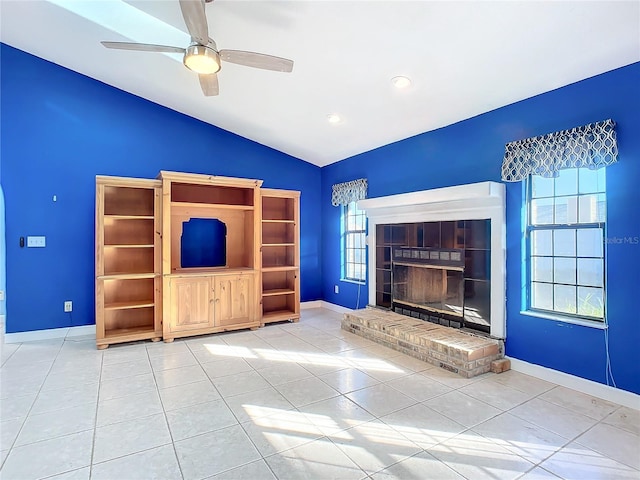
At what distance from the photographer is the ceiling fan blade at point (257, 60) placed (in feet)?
8.50

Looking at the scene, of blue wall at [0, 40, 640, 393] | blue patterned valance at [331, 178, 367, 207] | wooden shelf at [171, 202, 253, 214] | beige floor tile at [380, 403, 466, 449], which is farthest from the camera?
blue patterned valance at [331, 178, 367, 207]

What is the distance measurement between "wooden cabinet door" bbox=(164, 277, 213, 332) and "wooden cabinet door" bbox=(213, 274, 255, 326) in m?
0.11

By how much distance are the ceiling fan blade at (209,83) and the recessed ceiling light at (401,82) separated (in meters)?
1.70

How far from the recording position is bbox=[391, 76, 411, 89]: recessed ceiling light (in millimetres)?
3344

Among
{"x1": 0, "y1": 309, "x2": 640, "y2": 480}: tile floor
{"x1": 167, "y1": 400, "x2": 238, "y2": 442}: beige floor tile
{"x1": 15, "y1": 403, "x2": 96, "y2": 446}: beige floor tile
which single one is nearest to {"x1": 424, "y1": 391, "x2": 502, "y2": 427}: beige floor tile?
{"x1": 0, "y1": 309, "x2": 640, "y2": 480}: tile floor

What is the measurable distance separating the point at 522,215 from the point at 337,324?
2.94 m

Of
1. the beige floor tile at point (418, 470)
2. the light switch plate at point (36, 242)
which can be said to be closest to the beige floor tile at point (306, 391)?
the beige floor tile at point (418, 470)

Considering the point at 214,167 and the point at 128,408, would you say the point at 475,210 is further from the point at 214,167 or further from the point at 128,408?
the point at 214,167

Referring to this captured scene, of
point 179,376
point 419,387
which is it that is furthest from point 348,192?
point 179,376

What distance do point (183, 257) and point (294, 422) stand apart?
331 centimetres

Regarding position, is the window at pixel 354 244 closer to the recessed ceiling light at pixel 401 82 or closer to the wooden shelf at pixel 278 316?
the wooden shelf at pixel 278 316

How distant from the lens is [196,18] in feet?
7.07

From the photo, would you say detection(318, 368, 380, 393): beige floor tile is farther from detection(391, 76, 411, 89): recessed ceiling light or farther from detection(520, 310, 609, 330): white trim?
detection(391, 76, 411, 89): recessed ceiling light

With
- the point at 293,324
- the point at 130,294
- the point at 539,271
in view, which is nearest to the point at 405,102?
the point at 539,271
